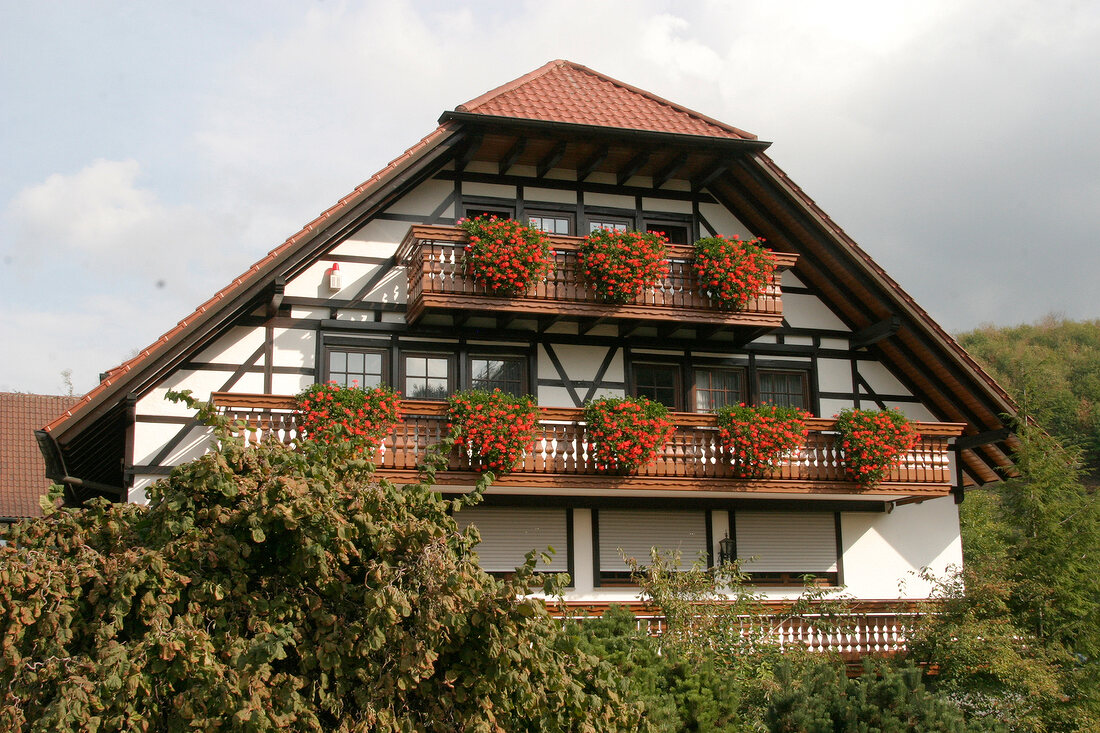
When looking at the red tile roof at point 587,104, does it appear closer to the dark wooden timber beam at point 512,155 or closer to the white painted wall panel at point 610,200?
the dark wooden timber beam at point 512,155

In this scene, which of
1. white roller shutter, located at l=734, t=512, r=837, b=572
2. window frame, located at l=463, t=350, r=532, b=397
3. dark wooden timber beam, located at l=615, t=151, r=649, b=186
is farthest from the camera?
dark wooden timber beam, located at l=615, t=151, r=649, b=186

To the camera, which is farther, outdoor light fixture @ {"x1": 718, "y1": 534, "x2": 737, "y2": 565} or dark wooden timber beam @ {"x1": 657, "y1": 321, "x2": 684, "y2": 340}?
dark wooden timber beam @ {"x1": 657, "y1": 321, "x2": 684, "y2": 340}

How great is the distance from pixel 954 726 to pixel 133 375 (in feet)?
35.0

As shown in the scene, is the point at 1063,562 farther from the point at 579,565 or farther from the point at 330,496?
the point at 330,496

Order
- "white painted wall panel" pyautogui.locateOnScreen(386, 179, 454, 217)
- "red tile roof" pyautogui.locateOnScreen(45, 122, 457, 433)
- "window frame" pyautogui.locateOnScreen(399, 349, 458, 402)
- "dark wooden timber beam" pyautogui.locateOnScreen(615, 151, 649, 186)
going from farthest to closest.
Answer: "dark wooden timber beam" pyautogui.locateOnScreen(615, 151, 649, 186) < "white painted wall panel" pyautogui.locateOnScreen(386, 179, 454, 217) < "window frame" pyautogui.locateOnScreen(399, 349, 458, 402) < "red tile roof" pyautogui.locateOnScreen(45, 122, 457, 433)

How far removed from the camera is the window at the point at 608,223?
710 inches

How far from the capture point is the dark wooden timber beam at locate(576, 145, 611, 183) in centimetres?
1719

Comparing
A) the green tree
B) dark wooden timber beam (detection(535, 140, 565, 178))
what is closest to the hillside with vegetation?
dark wooden timber beam (detection(535, 140, 565, 178))

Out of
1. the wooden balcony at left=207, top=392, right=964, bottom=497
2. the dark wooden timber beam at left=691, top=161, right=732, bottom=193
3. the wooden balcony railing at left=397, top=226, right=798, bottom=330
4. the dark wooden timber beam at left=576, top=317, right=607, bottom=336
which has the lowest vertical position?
the wooden balcony at left=207, top=392, right=964, bottom=497

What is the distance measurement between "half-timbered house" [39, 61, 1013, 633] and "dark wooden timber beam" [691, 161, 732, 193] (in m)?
0.06

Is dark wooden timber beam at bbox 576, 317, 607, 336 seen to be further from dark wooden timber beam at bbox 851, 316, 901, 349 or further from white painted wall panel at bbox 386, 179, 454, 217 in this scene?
dark wooden timber beam at bbox 851, 316, 901, 349

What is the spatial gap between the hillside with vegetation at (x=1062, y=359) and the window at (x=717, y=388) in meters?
27.9

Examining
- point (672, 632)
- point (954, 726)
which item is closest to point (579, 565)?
point (672, 632)

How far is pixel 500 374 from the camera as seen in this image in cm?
1700
